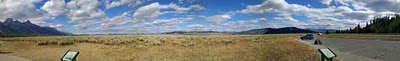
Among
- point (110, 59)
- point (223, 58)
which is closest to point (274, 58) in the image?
point (223, 58)

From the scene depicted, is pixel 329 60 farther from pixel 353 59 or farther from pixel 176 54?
pixel 176 54

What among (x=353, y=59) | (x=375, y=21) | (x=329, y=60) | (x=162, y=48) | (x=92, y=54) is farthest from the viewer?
(x=375, y=21)

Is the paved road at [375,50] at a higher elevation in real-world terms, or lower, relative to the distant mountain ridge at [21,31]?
lower

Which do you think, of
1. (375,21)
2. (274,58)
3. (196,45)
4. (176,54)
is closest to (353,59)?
(274,58)

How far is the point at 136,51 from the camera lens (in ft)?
75.7

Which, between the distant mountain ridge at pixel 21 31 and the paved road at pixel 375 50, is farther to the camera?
the distant mountain ridge at pixel 21 31

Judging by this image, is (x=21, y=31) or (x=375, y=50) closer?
(x=375, y=50)

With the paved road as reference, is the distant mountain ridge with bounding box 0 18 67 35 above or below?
above

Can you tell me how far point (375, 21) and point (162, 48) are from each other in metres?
136

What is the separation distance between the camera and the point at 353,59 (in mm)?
17156

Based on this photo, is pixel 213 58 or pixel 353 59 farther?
pixel 213 58

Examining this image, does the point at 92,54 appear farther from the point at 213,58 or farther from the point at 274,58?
the point at 274,58

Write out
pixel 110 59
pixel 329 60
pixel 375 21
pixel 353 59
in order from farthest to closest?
pixel 375 21 → pixel 110 59 → pixel 353 59 → pixel 329 60

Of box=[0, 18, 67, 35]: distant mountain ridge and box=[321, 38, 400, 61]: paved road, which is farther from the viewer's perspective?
box=[0, 18, 67, 35]: distant mountain ridge
